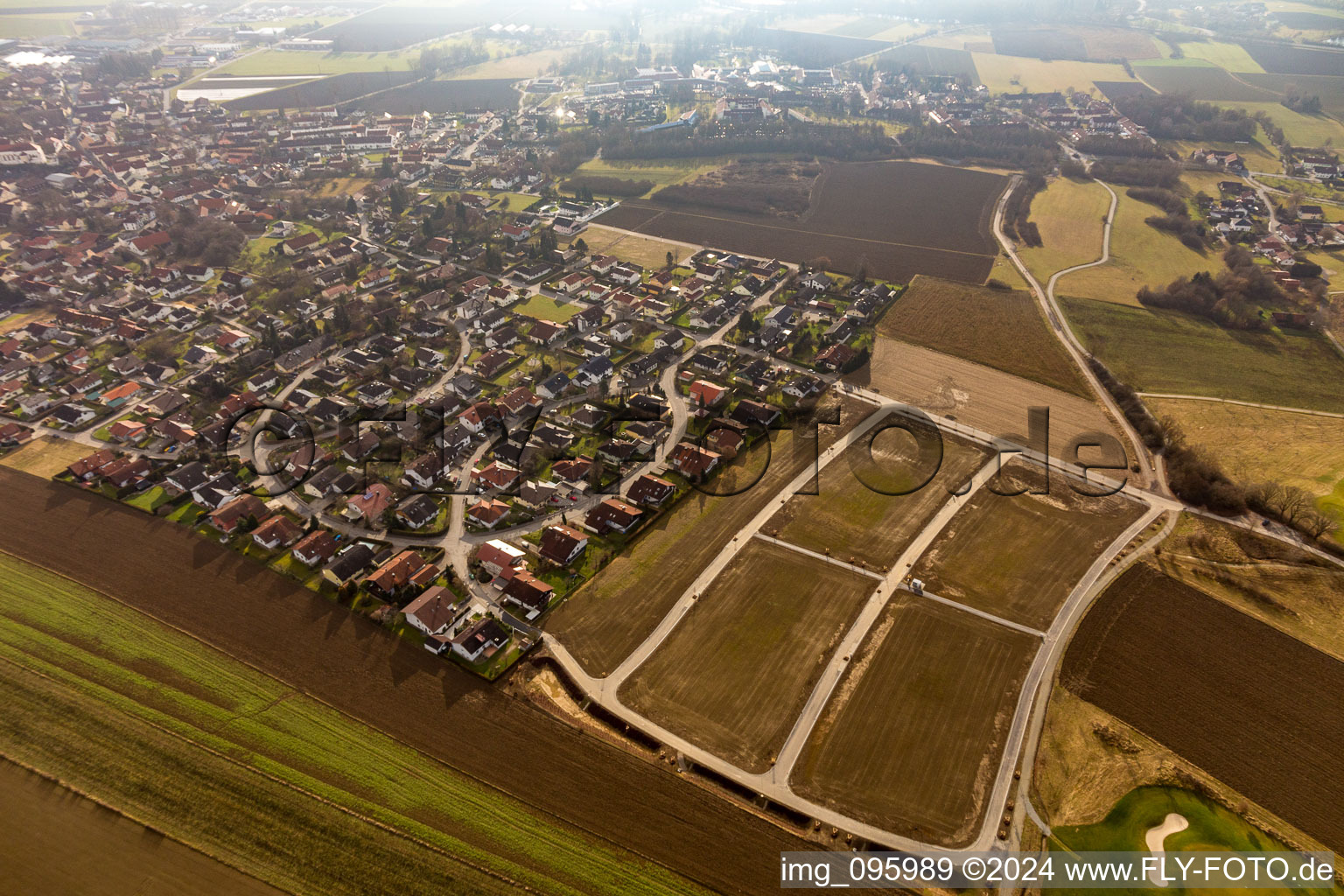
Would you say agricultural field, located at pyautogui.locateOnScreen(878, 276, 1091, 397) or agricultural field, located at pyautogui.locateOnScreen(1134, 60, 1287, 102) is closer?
agricultural field, located at pyautogui.locateOnScreen(878, 276, 1091, 397)

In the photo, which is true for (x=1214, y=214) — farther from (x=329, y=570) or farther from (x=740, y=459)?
(x=329, y=570)

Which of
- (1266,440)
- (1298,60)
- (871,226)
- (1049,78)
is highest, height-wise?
(1298,60)

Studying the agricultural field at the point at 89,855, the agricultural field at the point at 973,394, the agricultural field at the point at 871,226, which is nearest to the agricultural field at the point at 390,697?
the agricultural field at the point at 89,855

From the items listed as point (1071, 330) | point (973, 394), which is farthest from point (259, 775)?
point (1071, 330)

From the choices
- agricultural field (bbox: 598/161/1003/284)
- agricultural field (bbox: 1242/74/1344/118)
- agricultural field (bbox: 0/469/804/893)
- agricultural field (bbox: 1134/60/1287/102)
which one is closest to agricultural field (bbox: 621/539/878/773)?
agricultural field (bbox: 0/469/804/893)

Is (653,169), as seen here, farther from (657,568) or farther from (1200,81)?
(1200,81)

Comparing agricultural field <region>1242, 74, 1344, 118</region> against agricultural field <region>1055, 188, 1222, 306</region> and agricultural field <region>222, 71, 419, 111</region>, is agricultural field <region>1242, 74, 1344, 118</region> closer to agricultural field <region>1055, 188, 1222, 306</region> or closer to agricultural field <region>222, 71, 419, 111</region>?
agricultural field <region>1055, 188, 1222, 306</region>

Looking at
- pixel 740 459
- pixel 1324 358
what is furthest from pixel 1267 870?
pixel 1324 358
